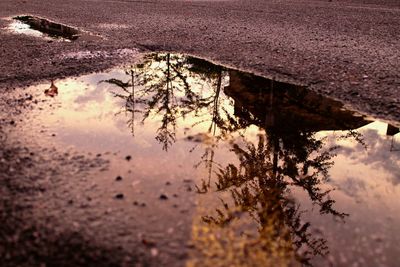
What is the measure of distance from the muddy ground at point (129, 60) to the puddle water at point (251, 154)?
9.2 inches

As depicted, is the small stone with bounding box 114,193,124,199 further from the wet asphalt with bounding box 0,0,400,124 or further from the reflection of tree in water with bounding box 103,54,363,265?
the wet asphalt with bounding box 0,0,400,124

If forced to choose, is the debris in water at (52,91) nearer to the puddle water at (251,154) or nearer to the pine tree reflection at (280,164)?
the puddle water at (251,154)

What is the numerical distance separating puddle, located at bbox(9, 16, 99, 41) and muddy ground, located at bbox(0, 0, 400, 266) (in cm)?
33

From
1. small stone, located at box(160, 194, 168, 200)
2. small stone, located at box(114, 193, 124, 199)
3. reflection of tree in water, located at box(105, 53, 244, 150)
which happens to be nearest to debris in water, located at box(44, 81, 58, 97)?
reflection of tree in water, located at box(105, 53, 244, 150)

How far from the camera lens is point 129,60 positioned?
577 cm

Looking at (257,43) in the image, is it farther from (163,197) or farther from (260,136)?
(163,197)

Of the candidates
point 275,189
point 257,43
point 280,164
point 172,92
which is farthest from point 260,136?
point 257,43

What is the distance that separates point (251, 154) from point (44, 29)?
22.7 feet

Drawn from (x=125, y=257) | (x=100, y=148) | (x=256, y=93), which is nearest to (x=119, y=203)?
(x=125, y=257)

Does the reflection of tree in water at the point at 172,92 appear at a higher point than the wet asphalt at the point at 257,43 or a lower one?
lower

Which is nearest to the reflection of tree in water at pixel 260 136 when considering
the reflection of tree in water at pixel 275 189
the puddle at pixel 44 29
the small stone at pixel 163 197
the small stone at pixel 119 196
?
the reflection of tree in water at pixel 275 189

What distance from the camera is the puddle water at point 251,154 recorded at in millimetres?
2205

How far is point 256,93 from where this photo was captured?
4.57m

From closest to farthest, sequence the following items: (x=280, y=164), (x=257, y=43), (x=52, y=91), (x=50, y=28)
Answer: (x=280, y=164) < (x=52, y=91) < (x=257, y=43) < (x=50, y=28)
